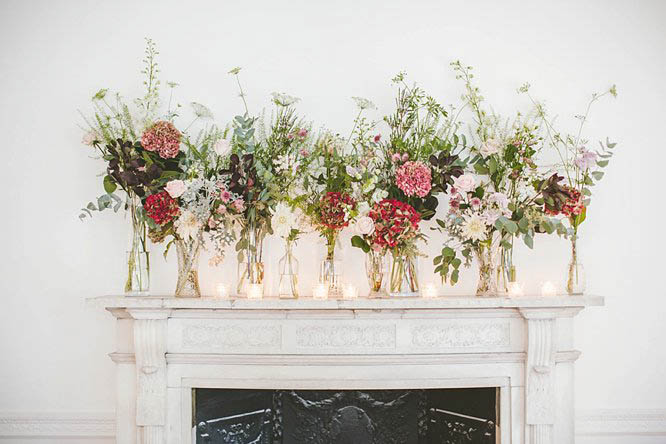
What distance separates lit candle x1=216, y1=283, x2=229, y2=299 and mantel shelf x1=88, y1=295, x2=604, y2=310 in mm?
103

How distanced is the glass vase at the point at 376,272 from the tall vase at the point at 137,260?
3.17 feet

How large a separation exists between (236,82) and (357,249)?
0.96 metres

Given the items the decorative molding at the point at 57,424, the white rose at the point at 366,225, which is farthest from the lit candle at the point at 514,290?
the decorative molding at the point at 57,424

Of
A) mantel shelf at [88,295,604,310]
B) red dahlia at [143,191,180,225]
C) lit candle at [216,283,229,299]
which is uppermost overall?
red dahlia at [143,191,180,225]

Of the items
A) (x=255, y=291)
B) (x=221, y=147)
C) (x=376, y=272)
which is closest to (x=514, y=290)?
(x=376, y=272)

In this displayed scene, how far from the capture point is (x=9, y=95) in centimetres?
276

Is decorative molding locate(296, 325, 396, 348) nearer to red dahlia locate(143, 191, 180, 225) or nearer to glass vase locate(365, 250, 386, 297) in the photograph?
glass vase locate(365, 250, 386, 297)

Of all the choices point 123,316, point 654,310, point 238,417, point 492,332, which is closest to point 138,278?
point 123,316

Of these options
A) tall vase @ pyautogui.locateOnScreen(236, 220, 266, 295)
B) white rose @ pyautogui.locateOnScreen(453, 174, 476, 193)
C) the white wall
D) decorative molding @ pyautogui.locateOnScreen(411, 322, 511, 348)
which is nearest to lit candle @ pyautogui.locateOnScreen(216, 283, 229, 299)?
tall vase @ pyautogui.locateOnScreen(236, 220, 266, 295)

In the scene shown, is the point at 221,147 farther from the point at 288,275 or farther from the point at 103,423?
the point at 103,423

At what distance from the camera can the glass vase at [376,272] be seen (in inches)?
97.1

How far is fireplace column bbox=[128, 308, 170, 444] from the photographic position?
2.37 m

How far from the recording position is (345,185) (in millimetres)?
2455

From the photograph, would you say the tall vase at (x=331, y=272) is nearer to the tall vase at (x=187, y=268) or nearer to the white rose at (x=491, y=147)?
the tall vase at (x=187, y=268)
